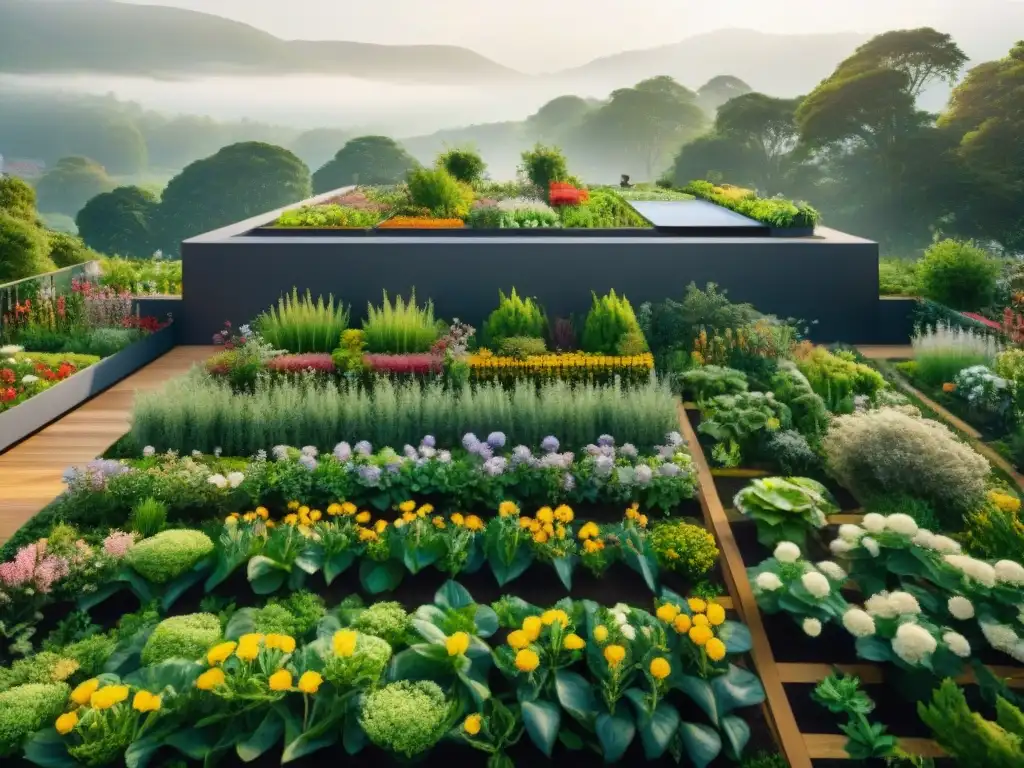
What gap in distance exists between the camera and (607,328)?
28.4 ft

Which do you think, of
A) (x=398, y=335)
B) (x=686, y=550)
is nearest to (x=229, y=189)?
(x=398, y=335)

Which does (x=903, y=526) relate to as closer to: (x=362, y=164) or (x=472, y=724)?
(x=472, y=724)

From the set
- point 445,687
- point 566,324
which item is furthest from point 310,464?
point 566,324

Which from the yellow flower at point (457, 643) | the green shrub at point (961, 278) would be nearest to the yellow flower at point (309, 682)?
the yellow flower at point (457, 643)

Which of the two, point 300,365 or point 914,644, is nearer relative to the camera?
point 914,644

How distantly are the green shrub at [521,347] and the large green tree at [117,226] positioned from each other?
35094mm

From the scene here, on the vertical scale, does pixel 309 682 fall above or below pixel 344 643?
below

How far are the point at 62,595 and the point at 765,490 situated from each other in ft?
13.3

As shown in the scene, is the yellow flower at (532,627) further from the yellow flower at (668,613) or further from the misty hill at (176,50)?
the misty hill at (176,50)

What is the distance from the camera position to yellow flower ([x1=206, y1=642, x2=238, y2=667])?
4.09m

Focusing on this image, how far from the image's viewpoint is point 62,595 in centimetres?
505

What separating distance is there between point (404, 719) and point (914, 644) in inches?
90.4

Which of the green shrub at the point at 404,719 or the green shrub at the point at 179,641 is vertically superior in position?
the green shrub at the point at 179,641

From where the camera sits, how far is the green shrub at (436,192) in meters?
12.7
